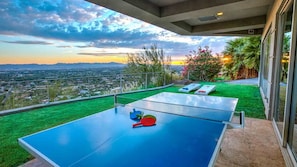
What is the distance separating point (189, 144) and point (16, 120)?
12.7 ft

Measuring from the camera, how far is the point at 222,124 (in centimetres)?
178

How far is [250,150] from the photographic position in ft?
8.32

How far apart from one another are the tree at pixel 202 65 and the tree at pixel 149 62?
286cm

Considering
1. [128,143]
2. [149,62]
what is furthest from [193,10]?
[149,62]

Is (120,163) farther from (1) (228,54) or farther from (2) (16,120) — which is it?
(1) (228,54)

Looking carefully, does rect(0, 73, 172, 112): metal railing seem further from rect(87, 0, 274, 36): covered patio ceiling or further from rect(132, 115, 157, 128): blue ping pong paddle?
rect(132, 115, 157, 128): blue ping pong paddle

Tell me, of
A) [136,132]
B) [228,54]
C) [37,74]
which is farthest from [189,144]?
[228,54]

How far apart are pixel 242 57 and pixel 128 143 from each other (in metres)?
11.6

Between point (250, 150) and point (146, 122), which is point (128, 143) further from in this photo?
point (250, 150)

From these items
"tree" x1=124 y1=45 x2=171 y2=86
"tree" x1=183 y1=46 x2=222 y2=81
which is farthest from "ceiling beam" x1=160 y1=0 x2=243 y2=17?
"tree" x1=183 y1=46 x2=222 y2=81

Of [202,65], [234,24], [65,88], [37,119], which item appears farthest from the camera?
[202,65]

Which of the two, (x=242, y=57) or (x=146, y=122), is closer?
(x=146, y=122)

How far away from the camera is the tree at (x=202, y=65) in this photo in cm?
1079

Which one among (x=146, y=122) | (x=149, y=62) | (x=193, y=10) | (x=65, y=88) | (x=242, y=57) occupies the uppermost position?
(x=193, y=10)
